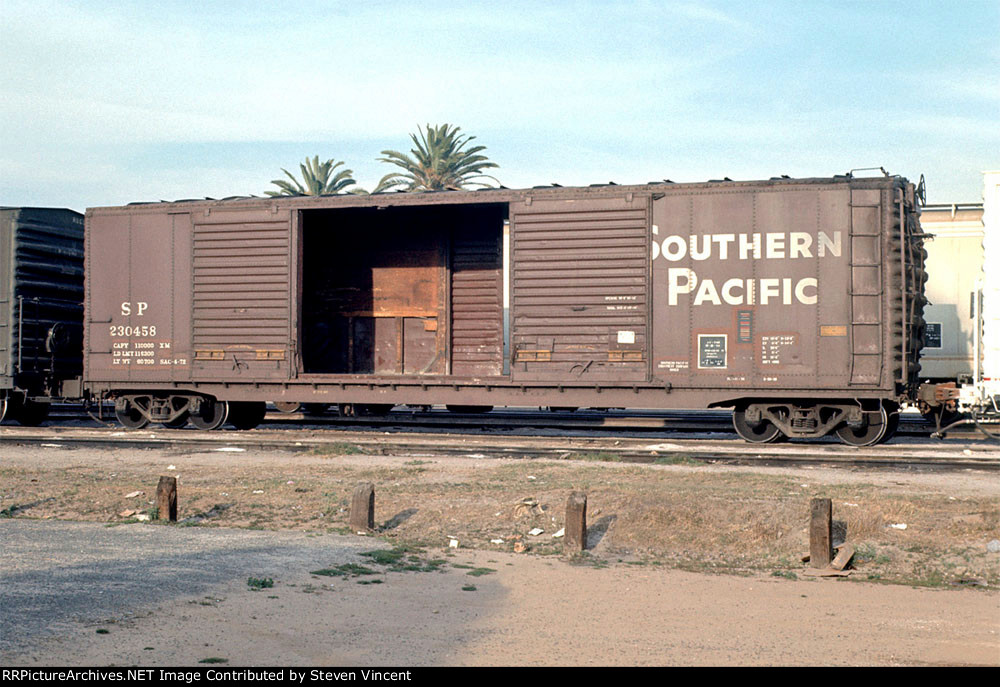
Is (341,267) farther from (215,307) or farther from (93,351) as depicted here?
(93,351)

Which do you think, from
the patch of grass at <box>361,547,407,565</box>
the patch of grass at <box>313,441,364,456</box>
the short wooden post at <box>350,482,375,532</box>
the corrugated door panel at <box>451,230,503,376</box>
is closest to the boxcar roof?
the corrugated door panel at <box>451,230,503,376</box>

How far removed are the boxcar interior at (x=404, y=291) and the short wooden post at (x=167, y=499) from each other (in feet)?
29.8

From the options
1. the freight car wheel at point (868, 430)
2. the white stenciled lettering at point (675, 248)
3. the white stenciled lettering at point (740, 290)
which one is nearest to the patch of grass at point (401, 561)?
the white stenciled lettering at point (740, 290)

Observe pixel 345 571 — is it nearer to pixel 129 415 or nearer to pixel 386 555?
Result: pixel 386 555

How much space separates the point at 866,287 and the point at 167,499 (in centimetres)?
1139

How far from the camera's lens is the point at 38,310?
66.0ft

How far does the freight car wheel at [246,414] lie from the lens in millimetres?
20094

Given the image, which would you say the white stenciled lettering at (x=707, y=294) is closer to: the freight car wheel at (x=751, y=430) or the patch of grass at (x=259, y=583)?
the freight car wheel at (x=751, y=430)

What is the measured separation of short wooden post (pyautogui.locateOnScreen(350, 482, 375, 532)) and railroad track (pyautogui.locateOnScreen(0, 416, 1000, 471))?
15.9ft

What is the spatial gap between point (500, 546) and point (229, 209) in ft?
36.5

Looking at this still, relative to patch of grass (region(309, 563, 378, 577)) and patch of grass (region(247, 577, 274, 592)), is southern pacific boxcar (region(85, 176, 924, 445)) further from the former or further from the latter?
patch of grass (region(247, 577, 274, 592))

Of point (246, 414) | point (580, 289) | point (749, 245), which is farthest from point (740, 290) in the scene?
point (246, 414)

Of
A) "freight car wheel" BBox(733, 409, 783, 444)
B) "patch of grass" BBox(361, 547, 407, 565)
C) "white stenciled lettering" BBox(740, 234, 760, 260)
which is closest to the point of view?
"patch of grass" BBox(361, 547, 407, 565)

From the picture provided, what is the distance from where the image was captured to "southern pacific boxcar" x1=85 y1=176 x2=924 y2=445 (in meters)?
16.1
